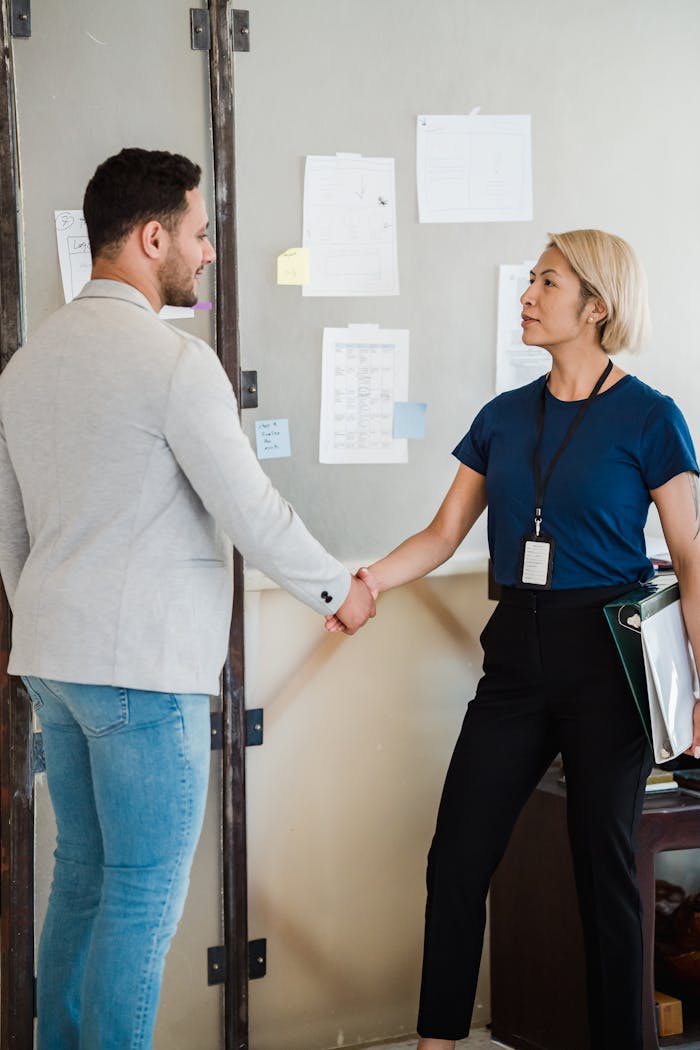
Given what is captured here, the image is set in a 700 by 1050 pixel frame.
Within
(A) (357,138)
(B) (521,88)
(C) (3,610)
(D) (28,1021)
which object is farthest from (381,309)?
(D) (28,1021)

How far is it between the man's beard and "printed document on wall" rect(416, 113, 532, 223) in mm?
962

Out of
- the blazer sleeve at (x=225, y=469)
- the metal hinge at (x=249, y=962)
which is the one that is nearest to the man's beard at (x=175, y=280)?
the blazer sleeve at (x=225, y=469)

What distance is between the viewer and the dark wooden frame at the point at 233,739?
2537 millimetres

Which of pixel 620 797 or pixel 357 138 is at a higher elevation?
pixel 357 138

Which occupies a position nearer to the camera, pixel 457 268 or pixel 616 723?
pixel 616 723

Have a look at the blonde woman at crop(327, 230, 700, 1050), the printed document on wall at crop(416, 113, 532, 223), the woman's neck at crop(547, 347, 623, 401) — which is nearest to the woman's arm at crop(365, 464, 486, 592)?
the blonde woman at crop(327, 230, 700, 1050)

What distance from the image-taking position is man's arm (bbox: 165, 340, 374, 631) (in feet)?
5.76

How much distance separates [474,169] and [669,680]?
137cm

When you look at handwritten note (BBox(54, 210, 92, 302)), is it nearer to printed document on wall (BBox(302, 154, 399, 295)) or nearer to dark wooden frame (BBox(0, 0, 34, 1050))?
dark wooden frame (BBox(0, 0, 34, 1050))

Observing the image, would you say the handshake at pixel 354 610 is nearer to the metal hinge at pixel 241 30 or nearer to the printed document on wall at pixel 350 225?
the printed document on wall at pixel 350 225

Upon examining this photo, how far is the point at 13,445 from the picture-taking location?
1.87 meters

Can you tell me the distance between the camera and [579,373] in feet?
7.39

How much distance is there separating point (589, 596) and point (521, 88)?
1.39 meters

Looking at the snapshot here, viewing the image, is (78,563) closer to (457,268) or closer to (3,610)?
(3,610)
